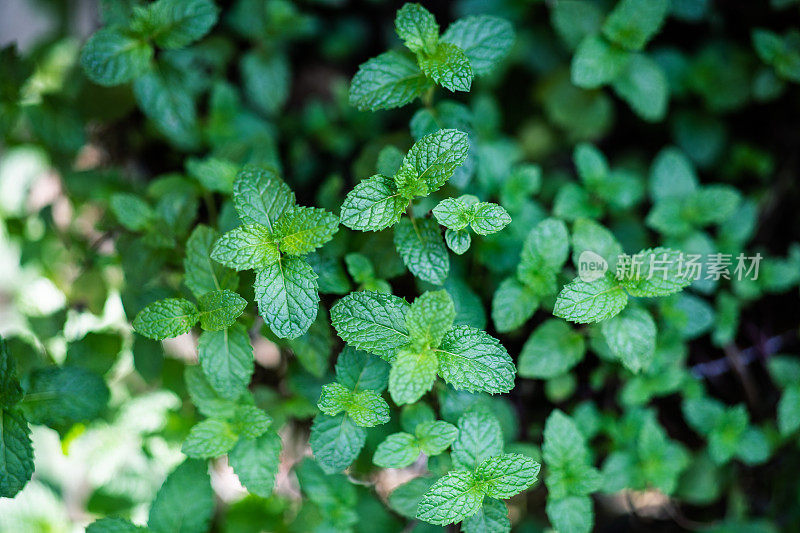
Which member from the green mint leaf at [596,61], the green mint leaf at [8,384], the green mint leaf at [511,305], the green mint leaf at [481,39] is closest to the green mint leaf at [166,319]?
the green mint leaf at [8,384]

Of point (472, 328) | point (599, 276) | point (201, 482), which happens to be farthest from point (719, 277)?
point (201, 482)

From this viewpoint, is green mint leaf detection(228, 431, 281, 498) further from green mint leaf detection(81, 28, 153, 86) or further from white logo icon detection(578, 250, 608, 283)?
green mint leaf detection(81, 28, 153, 86)

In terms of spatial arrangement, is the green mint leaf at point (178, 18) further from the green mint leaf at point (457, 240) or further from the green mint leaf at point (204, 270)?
the green mint leaf at point (457, 240)

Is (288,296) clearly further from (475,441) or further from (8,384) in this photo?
(8,384)

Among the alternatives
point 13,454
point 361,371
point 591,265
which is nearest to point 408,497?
point 361,371

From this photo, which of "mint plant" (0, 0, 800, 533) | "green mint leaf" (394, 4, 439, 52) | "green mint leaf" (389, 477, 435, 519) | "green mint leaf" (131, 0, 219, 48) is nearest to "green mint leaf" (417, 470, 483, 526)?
"mint plant" (0, 0, 800, 533)

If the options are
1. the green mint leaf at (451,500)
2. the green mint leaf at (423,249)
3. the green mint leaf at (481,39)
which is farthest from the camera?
the green mint leaf at (481,39)

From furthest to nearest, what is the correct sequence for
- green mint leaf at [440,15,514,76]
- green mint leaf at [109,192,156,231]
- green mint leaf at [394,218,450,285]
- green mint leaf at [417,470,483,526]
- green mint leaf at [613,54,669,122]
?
green mint leaf at [613,54,669,122] → green mint leaf at [109,192,156,231] → green mint leaf at [440,15,514,76] → green mint leaf at [394,218,450,285] → green mint leaf at [417,470,483,526]
